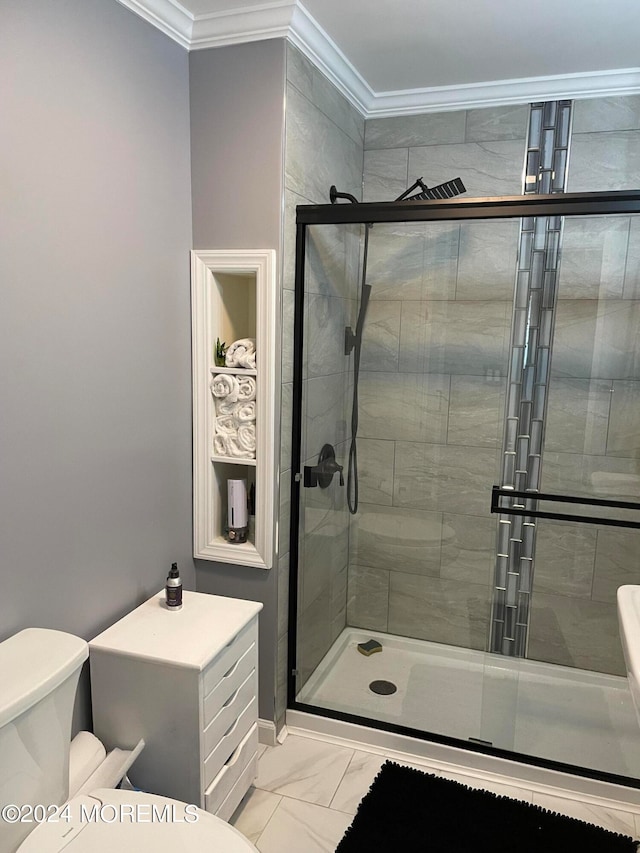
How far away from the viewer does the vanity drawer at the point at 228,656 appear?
1.74 m

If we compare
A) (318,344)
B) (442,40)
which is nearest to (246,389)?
(318,344)

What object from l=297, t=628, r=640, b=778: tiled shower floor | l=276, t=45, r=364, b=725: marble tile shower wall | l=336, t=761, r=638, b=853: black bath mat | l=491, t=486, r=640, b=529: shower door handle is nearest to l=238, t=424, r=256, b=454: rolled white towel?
l=276, t=45, r=364, b=725: marble tile shower wall

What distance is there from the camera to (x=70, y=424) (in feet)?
5.56

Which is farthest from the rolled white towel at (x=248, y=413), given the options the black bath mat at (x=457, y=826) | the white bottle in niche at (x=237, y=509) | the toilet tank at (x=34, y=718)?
Result: the black bath mat at (x=457, y=826)

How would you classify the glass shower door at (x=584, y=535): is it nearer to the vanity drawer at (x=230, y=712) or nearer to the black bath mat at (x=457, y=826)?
the black bath mat at (x=457, y=826)

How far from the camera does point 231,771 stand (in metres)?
1.91

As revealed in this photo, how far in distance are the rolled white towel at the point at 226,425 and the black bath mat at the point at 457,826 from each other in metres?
1.30

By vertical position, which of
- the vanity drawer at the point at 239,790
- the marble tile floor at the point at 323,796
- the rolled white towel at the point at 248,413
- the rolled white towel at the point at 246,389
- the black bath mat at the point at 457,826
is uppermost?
the rolled white towel at the point at 246,389

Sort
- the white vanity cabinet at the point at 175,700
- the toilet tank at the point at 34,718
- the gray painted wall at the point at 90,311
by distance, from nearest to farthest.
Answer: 1. the toilet tank at the point at 34,718
2. the gray painted wall at the point at 90,311
3. the white vanity cabinet at the point at 175,700

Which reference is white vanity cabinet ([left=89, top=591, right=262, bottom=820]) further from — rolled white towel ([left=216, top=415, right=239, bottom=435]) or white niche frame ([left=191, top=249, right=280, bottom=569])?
rolled white towel ([left=216, top=415, right=239, bottom=435])

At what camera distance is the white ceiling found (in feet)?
6.43

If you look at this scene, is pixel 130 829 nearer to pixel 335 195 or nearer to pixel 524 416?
pixel 524 416

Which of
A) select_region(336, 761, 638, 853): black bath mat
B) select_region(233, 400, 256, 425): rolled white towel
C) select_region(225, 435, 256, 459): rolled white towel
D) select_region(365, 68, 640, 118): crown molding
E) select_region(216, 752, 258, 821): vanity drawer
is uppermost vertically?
select_region(365, 68, 640, 118): crown molding

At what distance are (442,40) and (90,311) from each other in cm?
153
